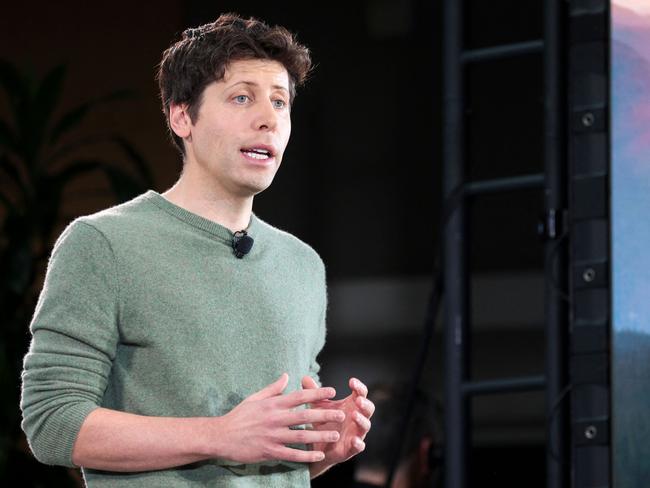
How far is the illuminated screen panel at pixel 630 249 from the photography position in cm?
217

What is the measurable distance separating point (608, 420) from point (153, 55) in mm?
2692

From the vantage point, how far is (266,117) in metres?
1.50

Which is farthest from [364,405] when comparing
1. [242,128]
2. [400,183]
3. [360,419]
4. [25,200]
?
[25,200]

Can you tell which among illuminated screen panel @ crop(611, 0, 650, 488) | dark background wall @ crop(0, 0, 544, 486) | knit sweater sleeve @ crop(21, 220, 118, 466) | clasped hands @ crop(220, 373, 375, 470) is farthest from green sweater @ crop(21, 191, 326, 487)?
dark background wall @ crop(0, 0, 544, 486)

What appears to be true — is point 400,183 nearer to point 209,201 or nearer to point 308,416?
point 209,201

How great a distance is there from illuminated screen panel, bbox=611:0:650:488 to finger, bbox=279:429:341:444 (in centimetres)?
100

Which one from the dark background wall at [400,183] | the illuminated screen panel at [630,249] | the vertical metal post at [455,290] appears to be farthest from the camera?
the dark background wall at [400,183]

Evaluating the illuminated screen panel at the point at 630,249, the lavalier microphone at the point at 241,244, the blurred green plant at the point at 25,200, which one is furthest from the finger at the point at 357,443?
the blurred green plant at the point at 25,200

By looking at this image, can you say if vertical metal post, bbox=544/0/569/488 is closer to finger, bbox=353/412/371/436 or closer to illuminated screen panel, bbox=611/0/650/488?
illuminated screen panel, bbox=611/0/650/488

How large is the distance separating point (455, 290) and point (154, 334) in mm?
1095

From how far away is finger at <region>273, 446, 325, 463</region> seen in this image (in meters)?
1.31

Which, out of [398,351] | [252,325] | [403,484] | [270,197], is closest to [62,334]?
[252,325]

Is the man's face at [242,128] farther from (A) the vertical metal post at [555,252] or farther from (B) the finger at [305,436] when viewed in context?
(A) the vertical metal post at [555,252]

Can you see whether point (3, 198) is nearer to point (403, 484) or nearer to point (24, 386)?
point (403, 484)
